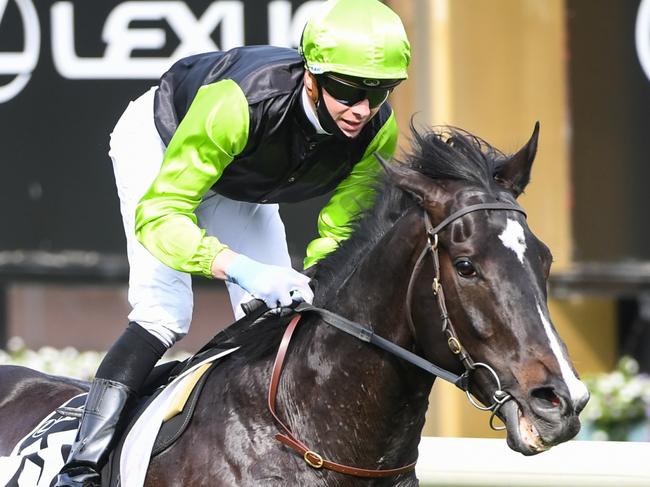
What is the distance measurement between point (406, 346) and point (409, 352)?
4 cm

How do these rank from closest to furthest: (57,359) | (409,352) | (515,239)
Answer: (515,239) → (409,352) → (57,359)

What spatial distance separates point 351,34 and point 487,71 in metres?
3.66

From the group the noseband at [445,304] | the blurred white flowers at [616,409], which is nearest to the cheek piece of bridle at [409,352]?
the noseband at [445,304]

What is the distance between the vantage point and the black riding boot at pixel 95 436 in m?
→ 3.38

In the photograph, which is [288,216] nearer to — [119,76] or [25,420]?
[119,76]

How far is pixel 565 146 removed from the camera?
22.3 feet

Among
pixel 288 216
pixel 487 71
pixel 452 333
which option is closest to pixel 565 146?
pixel 487 71

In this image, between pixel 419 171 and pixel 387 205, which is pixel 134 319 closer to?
pixel 387 205

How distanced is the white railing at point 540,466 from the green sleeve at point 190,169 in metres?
1.69

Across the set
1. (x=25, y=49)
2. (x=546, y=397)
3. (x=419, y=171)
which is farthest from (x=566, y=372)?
(x=25, y=49)

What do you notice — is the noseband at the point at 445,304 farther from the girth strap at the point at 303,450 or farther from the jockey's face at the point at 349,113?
the jockey's face at the point at 349,113

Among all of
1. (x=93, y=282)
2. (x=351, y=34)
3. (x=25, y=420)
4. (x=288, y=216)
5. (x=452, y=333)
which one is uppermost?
(x=351, y=34)

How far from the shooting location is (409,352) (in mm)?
3096

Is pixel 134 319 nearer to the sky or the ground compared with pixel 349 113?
nearer to the ground
